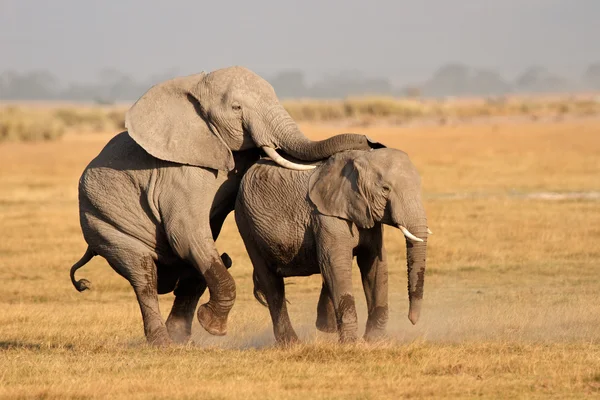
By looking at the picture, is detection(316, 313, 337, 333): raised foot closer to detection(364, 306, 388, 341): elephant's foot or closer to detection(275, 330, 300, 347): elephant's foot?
detection(275, 330, 300, 347): elephant's foot

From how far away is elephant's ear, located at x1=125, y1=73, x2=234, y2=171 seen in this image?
1172 centimetres

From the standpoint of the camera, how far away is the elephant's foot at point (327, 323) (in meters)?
12.0

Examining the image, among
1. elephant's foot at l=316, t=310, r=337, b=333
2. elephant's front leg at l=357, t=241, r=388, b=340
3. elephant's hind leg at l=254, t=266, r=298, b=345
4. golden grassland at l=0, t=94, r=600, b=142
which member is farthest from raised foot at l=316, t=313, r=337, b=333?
golden grassland at l=0, t=94, r=600, b=142

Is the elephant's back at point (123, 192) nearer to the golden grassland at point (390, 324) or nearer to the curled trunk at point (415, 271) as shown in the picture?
the golden grassland at point (390, 324)

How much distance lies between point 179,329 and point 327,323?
1704 millimetres

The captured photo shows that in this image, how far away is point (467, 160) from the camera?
37906mm

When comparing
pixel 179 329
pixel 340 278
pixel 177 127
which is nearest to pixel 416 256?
pixel 340 278

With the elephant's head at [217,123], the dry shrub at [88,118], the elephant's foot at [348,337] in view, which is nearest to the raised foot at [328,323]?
the elephant's foot at [348,337]

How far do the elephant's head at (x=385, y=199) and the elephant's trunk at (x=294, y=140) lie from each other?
27cm

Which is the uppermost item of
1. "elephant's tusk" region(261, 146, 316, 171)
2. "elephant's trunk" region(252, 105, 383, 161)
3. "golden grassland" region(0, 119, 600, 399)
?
"elephant's trunk" region(252, 105, 383, 161)

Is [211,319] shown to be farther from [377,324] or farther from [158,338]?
[377,324]

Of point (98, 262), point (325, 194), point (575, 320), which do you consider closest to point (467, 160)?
point (98, 262)

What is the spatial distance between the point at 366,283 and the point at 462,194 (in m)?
17.6

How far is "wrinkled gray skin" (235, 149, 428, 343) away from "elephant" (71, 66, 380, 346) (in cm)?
28
